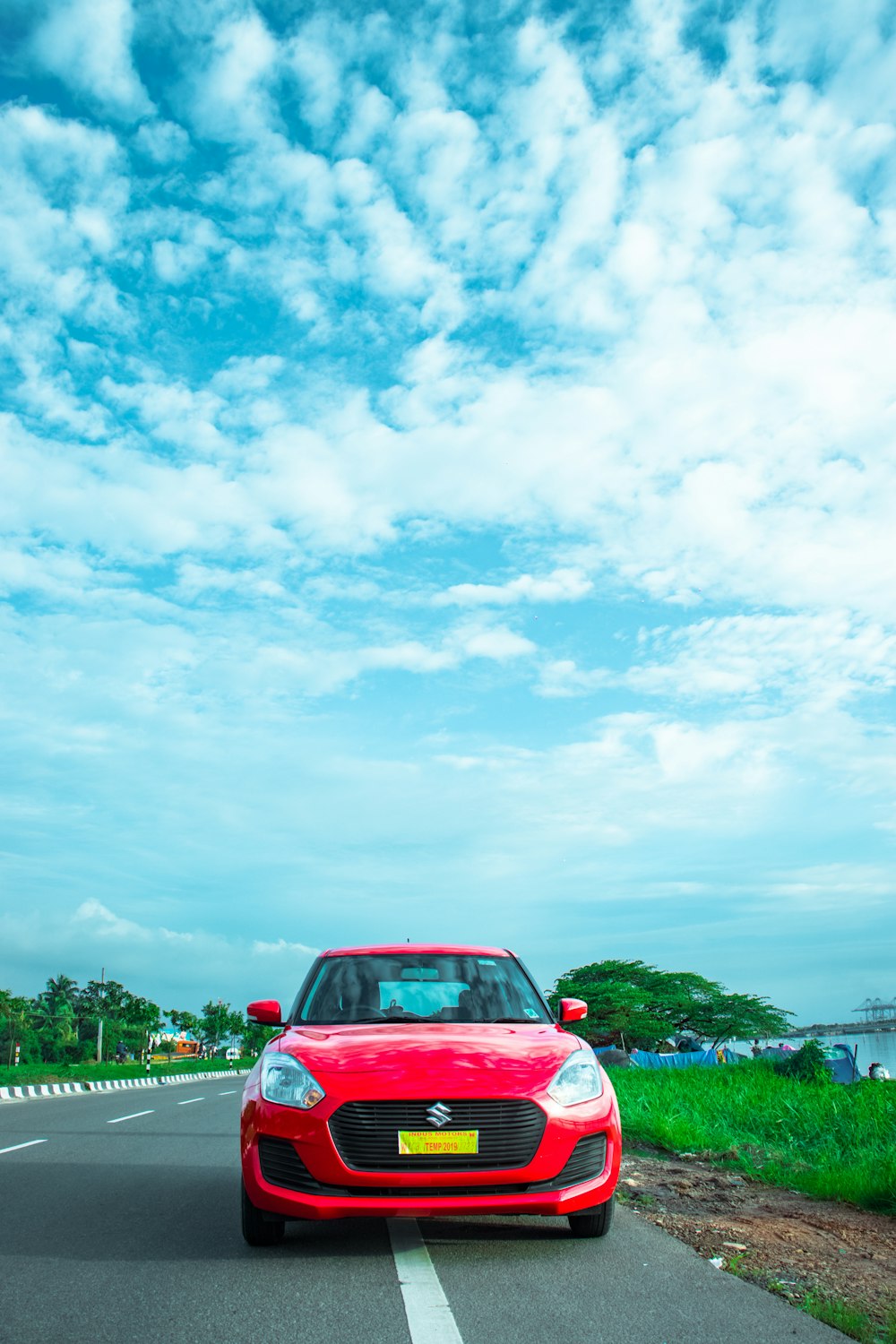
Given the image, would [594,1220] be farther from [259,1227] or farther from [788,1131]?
[788,1131]

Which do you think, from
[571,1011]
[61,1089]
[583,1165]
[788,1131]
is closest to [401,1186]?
[583,1165]

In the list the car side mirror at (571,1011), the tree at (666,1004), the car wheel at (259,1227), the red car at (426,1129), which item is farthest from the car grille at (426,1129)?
the tree at (666,1004)

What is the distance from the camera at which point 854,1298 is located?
4.44 meters

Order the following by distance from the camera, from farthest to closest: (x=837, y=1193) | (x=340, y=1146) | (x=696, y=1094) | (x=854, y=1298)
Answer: (x=696, y=1094)
(x=837, y=1193)
(x=340, y=1146)
(x=854, y=1298)

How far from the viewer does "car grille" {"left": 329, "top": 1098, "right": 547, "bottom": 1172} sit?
488 centimetres

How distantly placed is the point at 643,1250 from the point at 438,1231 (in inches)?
42.2

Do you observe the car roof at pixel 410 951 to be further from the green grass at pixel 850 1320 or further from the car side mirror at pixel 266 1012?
the green grass at pixel 850 1320

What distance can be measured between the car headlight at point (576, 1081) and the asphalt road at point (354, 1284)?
27.9 inches

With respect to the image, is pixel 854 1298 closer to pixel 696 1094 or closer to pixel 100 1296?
pixel 100 1296

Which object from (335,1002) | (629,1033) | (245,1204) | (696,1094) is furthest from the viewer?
(629,1033)

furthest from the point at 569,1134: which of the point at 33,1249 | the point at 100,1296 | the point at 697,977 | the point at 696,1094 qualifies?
the point at 697,977

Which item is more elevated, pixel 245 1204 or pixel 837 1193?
pixel 245 1204

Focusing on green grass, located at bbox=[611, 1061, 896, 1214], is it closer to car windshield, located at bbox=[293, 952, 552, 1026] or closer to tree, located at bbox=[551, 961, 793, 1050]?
car windshield, located at bbox=[293, 952, 552, 1026]

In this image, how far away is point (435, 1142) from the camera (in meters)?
4.90
